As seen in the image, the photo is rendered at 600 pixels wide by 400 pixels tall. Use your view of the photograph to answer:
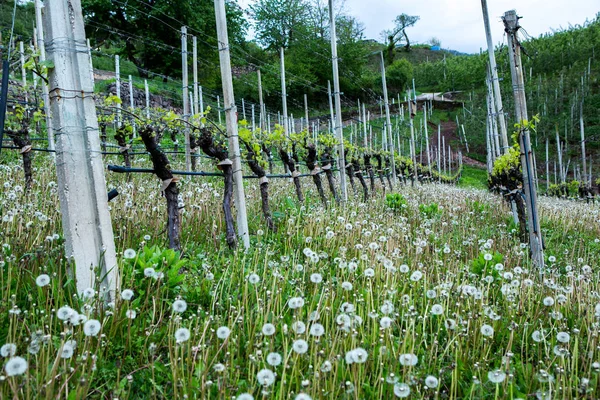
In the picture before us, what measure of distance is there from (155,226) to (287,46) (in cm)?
→ 5098

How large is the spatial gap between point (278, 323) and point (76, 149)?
1963 mm

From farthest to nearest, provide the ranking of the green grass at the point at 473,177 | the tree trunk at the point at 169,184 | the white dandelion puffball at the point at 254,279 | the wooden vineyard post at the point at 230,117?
the green grass at the point at 473,177
the wooden vineyard post at the point at 230,117
the tree trunk at the point at 169,184
the white dandelion puffball at the point at 254,279

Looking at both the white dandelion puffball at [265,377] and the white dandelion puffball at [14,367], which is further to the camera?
the white dandelion puffball at [265,377]

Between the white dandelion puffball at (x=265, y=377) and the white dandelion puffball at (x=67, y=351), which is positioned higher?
the white dandelion puffball at (x=67, y=351)

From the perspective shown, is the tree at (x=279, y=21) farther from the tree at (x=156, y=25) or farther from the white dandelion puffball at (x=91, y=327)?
the white dandelion puffball at (x=91, y=327)

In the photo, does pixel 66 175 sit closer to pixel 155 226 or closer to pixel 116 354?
pixel 116 354

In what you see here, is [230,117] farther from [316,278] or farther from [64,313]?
[64,313]

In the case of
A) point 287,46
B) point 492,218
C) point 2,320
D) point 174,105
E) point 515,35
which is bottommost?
point 492,218

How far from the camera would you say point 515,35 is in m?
5.45

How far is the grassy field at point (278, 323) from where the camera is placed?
6.56 ft

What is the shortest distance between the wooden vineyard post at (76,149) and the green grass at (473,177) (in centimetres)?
3152

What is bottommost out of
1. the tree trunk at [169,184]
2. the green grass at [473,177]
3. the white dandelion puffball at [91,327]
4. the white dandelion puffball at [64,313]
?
the green grass at [473,177]

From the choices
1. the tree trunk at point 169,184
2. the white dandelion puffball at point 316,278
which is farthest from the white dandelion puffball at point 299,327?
the tree trunk at point 169,184

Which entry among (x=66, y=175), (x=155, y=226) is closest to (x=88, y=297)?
(x=66, y=175)
